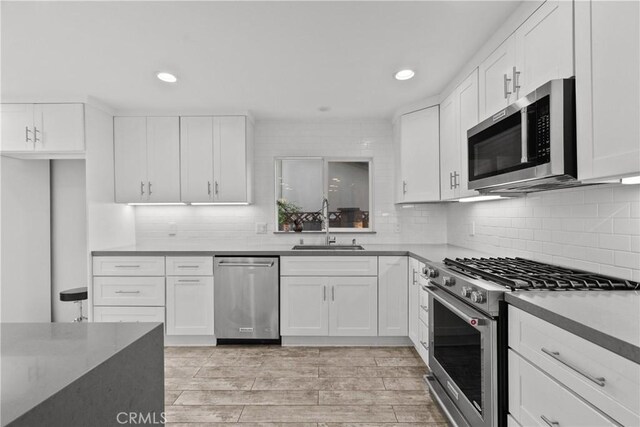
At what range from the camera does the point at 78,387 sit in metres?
0.62

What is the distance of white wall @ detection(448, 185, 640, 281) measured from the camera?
160 centimetres

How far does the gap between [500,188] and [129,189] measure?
3.50 m

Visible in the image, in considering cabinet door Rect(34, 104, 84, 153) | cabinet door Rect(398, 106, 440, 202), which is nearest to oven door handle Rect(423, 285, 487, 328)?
cabinet door Rect(398, 106, 440, 202)

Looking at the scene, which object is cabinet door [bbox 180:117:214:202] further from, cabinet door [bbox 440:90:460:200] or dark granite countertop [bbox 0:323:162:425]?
dark granite countertop [bbox 0:323:162:425]

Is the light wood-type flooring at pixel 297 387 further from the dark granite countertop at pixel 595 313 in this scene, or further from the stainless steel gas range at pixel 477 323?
the dark granite countertop at pixel 595 313

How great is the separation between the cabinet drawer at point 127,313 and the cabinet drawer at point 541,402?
A: 118 inches

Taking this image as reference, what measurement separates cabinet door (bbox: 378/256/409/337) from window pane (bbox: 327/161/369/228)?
0.85 m

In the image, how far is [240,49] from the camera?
92.3 inches

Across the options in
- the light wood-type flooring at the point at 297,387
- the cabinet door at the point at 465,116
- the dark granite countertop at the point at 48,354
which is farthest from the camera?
the cabinet door at the point at 465,116

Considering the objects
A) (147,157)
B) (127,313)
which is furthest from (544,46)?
(127,313)

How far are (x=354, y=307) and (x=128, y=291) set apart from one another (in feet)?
7.16

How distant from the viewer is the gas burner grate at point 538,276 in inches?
59.5

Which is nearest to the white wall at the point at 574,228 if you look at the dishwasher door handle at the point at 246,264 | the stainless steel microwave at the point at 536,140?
the stainless steel microwave at the point at 536,140

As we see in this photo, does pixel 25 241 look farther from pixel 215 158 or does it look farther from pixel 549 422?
pixel 549 422
